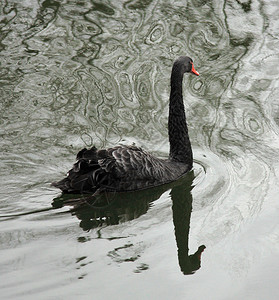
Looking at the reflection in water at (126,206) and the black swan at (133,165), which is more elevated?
the black swan at (133,165)

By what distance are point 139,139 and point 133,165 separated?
1.01 m

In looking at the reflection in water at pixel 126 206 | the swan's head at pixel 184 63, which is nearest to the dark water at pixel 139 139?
the reflection in water at pixel 126 206

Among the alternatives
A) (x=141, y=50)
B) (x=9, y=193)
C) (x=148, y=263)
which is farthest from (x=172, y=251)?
(x=141, y=50)

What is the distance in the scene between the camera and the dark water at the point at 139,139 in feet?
14.1

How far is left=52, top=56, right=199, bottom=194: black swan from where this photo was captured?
524 centimetres

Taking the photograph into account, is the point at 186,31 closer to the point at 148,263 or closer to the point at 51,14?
the point at 51,14

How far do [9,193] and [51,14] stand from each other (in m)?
4.60

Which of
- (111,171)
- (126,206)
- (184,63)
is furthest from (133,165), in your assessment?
(184,63)

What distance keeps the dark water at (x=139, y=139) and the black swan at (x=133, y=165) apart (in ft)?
0.52

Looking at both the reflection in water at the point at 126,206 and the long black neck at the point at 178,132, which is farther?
the long black neck at the point at 178,132

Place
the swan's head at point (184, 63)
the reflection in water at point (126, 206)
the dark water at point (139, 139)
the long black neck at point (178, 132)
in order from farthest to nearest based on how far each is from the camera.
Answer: the long black neck at point (178, 132) → the swan's head at point (184, 63) → the reflection in water at point (126, 206) → the dark water at point (139, 139)

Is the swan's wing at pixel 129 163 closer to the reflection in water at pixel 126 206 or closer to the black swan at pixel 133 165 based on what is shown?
the black swan at pixel 133 165

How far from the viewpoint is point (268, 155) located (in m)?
6.03

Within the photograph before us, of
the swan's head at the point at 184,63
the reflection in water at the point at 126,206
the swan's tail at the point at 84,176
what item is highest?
the swan's head at the point at 184,63
